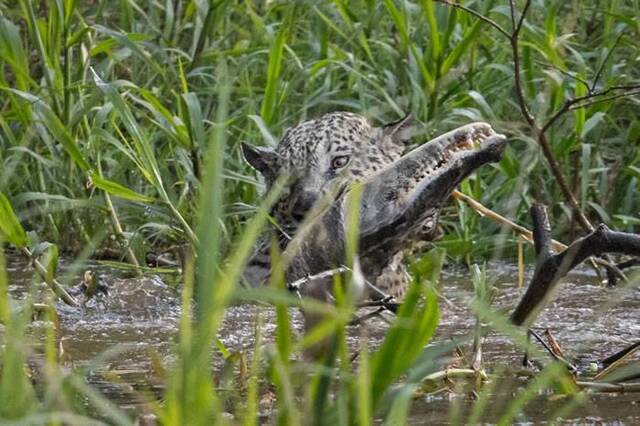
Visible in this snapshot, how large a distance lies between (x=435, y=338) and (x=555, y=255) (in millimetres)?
911

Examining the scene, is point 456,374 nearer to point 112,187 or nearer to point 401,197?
point 401,197

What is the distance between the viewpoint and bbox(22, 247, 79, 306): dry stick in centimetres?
416

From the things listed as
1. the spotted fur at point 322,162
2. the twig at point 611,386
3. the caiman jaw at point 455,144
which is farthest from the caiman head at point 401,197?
the twig at point 611,386

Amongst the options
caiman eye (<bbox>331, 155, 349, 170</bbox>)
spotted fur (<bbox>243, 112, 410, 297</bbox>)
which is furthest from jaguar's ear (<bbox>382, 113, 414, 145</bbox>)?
caiman eye (<bbox>331, 155, 349, 170</bbox>)

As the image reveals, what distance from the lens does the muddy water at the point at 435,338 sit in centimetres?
353

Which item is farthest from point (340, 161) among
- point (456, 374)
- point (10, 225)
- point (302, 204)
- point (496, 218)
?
point (456, 374)

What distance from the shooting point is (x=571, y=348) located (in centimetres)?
427

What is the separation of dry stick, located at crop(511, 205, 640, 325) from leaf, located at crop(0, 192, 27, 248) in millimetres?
1197

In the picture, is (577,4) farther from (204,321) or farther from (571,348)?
(204,321)

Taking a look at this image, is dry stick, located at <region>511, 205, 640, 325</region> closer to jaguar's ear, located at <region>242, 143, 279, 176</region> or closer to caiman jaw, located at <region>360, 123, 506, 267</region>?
caiman jaw, located at <region>360, 123, 506, 267</region>

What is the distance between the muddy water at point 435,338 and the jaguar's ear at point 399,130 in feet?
1.66

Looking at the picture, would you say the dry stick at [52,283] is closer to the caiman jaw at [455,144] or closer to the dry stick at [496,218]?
the caiman jaw at [455,144]

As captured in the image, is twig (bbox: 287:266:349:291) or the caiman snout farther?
the caiman snout

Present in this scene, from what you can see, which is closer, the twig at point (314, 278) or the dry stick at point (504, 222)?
the twig at point (314, 278)
